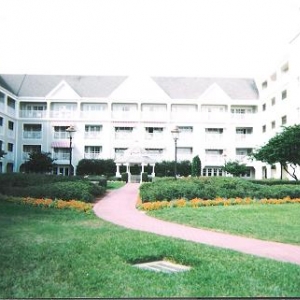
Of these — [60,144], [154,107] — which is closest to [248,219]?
[154,107]

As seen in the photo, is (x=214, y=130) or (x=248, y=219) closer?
(x=248, y=219)

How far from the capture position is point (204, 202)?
1897cm

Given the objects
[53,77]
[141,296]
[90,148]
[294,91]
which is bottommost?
[141,296]

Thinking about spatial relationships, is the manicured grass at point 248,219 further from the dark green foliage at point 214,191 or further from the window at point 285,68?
the window at point 285,68

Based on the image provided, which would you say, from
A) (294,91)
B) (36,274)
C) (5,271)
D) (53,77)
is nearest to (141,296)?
(36,274)

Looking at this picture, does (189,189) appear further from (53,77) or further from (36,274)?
(53,77)

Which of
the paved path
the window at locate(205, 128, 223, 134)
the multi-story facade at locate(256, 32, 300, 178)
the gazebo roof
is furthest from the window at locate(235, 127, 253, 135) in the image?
the paved path

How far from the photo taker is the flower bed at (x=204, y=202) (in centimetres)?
1795

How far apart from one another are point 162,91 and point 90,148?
11247mm

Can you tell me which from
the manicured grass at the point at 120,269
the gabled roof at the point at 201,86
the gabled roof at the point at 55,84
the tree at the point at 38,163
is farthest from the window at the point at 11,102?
the manicured grass at the point at 120,269

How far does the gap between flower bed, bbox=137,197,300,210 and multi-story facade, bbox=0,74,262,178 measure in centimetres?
3373

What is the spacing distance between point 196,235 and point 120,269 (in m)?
4.69

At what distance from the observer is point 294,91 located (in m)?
41.2

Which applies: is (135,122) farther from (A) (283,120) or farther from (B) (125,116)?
(A) (283,120)
